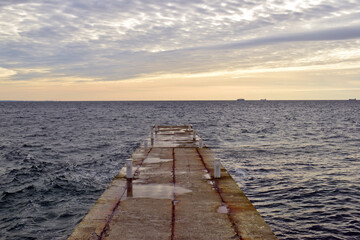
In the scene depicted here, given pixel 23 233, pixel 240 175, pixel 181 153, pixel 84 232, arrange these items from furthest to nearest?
1. pixel 181 153
2. pixel 240 175
3. pixel 23 233
4. pixel 84 232

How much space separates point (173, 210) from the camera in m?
9.92

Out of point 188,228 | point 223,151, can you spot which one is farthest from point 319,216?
point 223,151

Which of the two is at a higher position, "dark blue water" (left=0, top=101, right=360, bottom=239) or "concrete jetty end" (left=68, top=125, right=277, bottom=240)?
"concrete jetty end" (left=68, top=125, right=277, bottom=240)

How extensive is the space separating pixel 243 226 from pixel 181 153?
1320cm

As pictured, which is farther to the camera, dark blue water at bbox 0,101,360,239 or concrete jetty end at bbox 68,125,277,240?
dark blue water at bbox 0,101,360,239

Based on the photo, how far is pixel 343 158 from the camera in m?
25.9

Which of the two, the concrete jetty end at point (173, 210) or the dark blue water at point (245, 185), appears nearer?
the concrete jetty end at point (173, 210)

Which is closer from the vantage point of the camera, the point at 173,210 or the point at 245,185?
the point at 173,210

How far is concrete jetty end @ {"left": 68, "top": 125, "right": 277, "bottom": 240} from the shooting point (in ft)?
27.1

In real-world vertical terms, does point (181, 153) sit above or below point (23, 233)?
above

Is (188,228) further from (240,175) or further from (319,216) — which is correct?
(240,175)

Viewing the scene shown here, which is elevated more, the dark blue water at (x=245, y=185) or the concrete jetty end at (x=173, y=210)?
the concrete jetty end at (x=173, y=210)

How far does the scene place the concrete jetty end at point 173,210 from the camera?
27.1 feet

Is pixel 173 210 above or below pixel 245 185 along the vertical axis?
above
